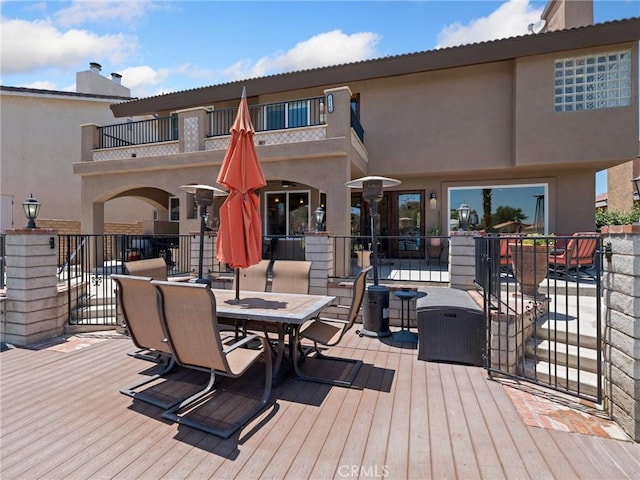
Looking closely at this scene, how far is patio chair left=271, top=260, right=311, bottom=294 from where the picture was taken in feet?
15.3

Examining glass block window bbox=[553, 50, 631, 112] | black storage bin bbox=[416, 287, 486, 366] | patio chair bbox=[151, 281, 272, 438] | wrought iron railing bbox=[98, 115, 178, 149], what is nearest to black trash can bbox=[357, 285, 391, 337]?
black storage bin bbox=[416, 287, 486, 366]

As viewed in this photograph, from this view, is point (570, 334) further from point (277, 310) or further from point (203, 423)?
point (203, 423)

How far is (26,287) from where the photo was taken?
451 cm

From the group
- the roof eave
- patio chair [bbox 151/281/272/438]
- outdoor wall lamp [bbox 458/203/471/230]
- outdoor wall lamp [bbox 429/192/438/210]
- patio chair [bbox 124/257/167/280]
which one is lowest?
patio chair [bbox 151/281/272/438]

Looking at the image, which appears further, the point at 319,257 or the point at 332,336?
the point at 319,257

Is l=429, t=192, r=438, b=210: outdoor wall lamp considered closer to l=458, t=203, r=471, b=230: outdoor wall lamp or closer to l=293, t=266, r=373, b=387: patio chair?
l=458, t=203, r=471, b=230: outdoor wall lamp

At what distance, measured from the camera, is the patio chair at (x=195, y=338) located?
2.53m

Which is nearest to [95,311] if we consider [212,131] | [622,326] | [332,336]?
[332,336]

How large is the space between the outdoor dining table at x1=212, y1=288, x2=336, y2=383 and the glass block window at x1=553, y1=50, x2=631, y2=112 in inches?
351

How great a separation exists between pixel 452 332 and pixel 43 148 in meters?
17.1

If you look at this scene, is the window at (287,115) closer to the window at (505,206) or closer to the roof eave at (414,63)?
the roof eave at (414,63)

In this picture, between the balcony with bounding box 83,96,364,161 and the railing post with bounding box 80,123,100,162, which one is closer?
the balcony with bounding box 83,96,364,161

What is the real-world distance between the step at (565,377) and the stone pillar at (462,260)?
165 centimetres

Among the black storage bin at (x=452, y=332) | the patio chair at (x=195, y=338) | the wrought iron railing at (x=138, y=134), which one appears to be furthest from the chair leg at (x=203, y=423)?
the wrought iron railing at (x=138, y=134)
